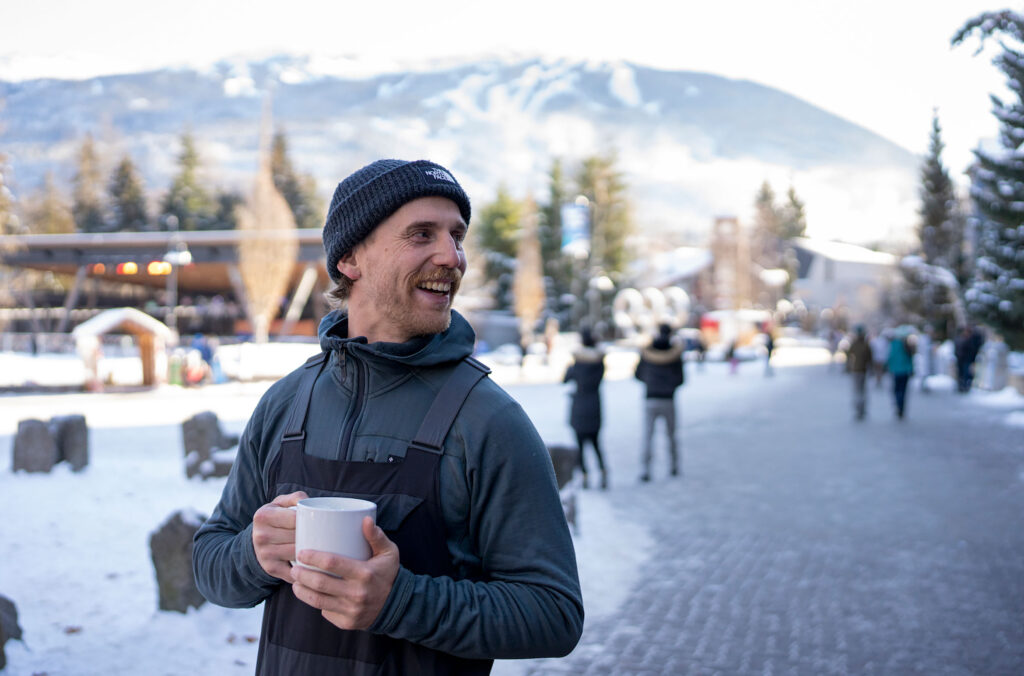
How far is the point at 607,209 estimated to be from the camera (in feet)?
224

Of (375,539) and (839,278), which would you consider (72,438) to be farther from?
(839,278)

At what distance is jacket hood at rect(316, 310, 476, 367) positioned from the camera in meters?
1.96

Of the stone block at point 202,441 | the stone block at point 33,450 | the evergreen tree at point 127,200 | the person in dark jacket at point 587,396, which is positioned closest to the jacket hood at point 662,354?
the person in dark jacket at point 587,396

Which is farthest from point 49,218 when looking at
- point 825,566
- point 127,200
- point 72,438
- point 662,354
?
point 825,566

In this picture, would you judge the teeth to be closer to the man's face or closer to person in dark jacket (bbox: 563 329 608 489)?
the man's face

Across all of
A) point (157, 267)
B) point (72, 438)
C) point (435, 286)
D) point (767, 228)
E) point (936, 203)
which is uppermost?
point (936, 203)

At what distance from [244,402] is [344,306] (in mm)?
20054

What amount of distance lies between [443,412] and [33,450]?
9.87 m

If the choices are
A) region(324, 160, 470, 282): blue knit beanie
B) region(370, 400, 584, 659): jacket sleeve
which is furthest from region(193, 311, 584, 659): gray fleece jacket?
region(324, 160, 470, 282): blue knit beanie

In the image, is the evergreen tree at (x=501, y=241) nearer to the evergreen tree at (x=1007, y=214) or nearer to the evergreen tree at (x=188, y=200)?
the evergreen tree at (x=188, y=200)

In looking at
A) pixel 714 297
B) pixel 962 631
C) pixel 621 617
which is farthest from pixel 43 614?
pixel 714 297

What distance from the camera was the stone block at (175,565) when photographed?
5617 millimetres

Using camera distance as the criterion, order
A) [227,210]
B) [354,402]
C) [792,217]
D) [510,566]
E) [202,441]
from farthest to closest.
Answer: [792,217] < [227,210] < [202,441] < [354,402] < [510,566]

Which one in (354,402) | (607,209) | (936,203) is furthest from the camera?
(607,209)
